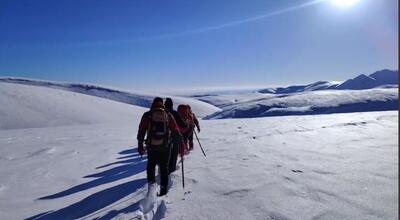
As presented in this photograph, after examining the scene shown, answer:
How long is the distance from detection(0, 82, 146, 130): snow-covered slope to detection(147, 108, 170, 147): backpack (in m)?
30.1

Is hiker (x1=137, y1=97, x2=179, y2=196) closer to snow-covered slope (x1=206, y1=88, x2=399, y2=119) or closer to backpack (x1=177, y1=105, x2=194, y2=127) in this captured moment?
backpack (x1=177, y1=105, x2=194, y2=127)

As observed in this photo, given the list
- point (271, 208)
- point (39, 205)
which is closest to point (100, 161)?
point (39, 205)

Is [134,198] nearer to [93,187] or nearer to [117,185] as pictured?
[117,185]

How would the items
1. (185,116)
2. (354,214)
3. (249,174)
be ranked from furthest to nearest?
(185,116), (249,174), (354,214)

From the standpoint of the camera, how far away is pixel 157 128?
20.4 ft

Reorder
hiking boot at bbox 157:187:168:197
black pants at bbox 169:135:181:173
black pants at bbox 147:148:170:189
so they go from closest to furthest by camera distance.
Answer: hiking boot at bbox 157:187:168:197, black pants at bbox 147:148:170:189, black pants at bbox 169:135:181:173

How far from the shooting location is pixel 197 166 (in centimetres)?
858

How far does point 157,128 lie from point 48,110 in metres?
37.0

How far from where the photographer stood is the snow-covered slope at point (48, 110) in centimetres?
3433

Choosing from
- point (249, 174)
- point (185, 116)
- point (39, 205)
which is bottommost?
point (39, 205)

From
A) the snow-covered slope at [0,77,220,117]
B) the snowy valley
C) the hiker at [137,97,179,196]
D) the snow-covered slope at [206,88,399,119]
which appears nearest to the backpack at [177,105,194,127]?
the snowy valley

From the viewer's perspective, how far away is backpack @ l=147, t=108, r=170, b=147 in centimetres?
619

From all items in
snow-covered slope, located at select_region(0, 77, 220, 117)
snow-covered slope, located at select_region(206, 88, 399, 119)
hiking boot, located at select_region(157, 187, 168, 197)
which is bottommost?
hiking boot, located at select_region(157, 187, 168, 197)

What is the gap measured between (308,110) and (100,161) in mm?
60335
